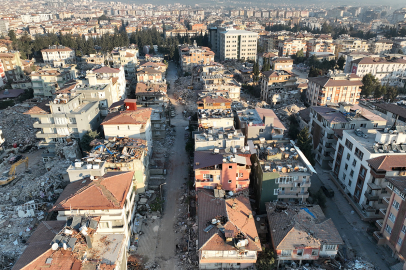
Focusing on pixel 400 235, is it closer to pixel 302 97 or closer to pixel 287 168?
pixel 287 168

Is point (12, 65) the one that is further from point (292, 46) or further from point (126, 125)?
point (292, 46)

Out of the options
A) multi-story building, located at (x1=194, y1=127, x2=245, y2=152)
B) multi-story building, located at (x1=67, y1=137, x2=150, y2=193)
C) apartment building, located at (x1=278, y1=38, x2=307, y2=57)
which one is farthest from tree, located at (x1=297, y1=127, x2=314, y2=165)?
apartment building, located at (x1=278, y1=38, x2=307, y2=57)

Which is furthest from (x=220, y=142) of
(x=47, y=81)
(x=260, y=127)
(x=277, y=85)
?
(x=47, y=81)

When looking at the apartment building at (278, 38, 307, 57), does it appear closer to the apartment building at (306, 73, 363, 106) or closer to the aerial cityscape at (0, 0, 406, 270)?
the apartment building at (306, 73, 363, 106)

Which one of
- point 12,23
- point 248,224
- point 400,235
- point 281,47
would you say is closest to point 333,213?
point 400,235

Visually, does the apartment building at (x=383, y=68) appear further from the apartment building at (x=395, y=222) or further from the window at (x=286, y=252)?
the window at (x=286, y=252)
